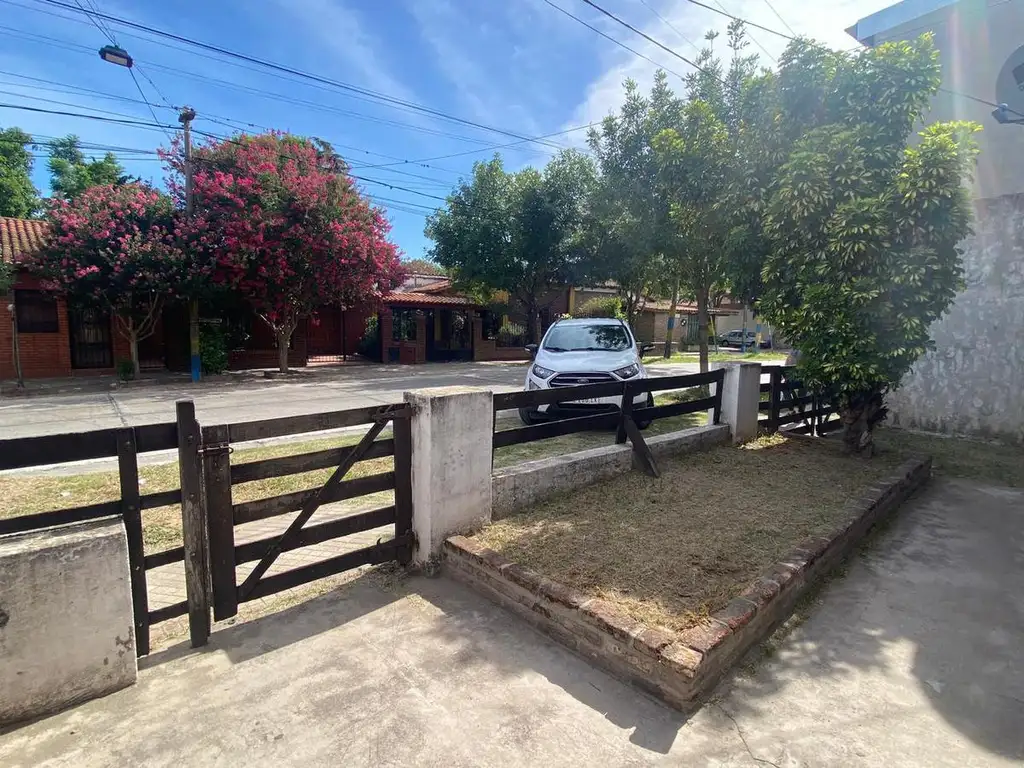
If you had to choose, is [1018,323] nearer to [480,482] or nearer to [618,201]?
[618,201]

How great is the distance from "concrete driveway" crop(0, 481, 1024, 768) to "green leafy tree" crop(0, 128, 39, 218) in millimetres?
32441

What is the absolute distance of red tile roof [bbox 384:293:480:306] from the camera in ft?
78.2

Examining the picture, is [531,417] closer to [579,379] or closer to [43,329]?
[579,379]

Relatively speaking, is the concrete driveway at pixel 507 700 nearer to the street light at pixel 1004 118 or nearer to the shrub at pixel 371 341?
the street light at pixel 1004 118

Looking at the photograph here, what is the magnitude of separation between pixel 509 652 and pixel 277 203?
16268 mm

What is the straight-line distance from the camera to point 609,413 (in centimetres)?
586

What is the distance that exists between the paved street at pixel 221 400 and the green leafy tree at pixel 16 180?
64.6ft

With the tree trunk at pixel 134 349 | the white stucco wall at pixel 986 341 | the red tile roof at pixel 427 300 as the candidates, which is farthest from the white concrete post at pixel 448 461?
the red tile roof at pixel 427 300

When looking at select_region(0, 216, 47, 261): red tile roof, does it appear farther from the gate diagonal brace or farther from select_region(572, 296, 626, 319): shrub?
select_region(572, 296, 626, 319): shrub

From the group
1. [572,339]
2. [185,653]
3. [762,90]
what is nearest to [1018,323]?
[762,90]

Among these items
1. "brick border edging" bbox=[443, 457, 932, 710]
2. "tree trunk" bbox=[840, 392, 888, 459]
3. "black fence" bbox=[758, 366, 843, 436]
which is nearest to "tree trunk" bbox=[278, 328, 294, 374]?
"black fence" bbox=[758, 366, 843, 436]

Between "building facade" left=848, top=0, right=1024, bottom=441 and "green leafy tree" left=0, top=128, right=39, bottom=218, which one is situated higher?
"green leafy tree" left=0, top=128, right=39, bottom=218

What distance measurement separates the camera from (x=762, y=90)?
6984 millimetres

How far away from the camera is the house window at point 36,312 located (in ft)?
53.7
